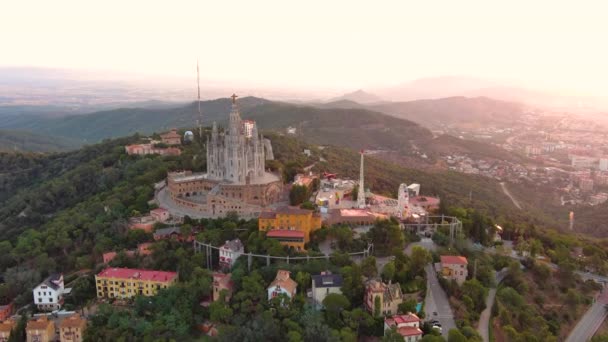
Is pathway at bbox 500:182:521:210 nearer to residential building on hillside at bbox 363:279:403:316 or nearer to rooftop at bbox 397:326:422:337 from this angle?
residential building on hillside at bbox 363:279:403:316

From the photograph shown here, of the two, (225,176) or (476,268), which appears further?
(225,176)

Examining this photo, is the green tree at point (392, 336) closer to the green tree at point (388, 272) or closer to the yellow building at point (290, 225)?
the green tree at point (388, 272)

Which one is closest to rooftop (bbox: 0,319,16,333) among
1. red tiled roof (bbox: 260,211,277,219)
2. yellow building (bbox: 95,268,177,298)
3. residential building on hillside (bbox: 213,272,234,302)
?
yellow building (bbox: 95,268,177,298)

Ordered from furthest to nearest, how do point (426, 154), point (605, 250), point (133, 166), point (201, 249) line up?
point (426, 154) → point (133, 166) → point (605, 250) → point (201, 249)

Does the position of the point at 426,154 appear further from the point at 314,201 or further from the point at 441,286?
the point at 441,286

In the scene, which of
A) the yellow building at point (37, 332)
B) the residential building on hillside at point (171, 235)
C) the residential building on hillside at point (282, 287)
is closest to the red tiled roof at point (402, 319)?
the residential building on hillside at point (282, 287)

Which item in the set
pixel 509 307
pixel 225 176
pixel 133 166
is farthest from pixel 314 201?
pixel 133 166
